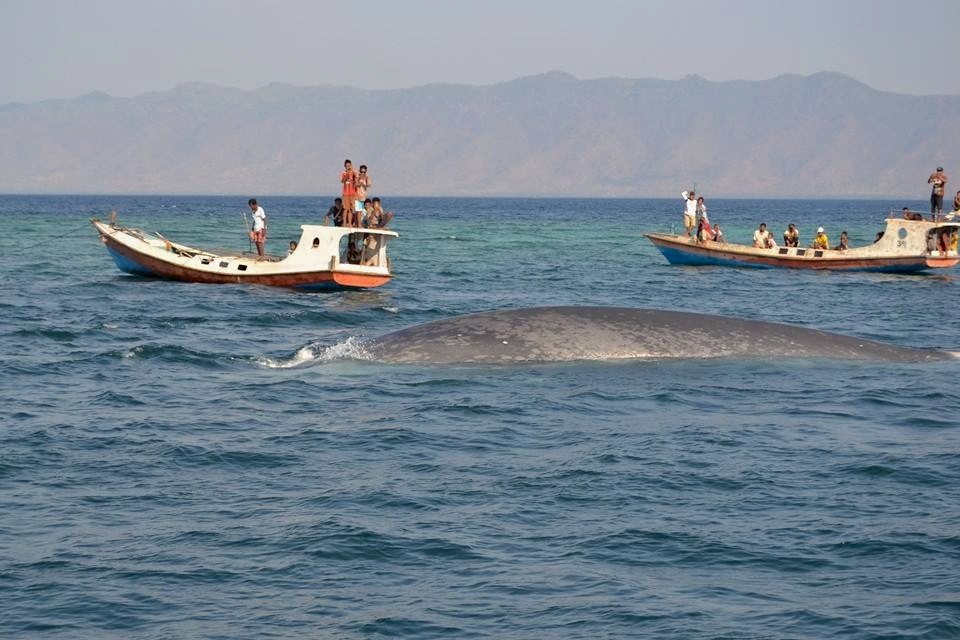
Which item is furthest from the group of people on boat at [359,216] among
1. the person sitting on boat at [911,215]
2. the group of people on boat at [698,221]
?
the person sitting on boat at [911,215]

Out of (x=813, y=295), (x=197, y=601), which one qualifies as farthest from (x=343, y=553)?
(x=813, y=295)

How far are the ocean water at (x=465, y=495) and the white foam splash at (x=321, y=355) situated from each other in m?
0.07

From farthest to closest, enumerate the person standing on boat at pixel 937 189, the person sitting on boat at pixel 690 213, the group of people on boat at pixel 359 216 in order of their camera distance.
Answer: the person sitting on boat at pixel 690 213
the person standing on boat at pixel 937 189
the group of people on boat at pixel 359 216

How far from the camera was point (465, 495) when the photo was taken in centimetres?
1226

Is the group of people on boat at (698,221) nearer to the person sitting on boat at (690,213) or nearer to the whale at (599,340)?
the person sitting on boat at (690,213)

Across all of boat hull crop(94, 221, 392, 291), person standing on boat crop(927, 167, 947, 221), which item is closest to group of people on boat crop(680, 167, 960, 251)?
person standing on boat crop(927, 167, 947, 221)

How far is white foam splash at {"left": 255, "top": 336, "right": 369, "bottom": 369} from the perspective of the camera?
19.0 meters

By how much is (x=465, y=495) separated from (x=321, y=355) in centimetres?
805

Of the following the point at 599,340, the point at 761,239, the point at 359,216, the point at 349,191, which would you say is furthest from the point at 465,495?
the point at 761,239

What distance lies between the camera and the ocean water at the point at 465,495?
9.41 m

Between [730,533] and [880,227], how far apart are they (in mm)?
102598

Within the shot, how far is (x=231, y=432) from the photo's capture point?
1488 cm

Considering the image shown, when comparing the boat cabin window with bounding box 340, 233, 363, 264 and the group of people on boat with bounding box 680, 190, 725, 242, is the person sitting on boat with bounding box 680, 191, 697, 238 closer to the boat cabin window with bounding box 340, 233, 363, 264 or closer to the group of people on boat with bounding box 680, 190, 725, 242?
the group of people on boat with bounding box 680, 190, 725, 242

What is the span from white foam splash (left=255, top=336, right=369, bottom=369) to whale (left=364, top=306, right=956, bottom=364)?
0.76 feet
